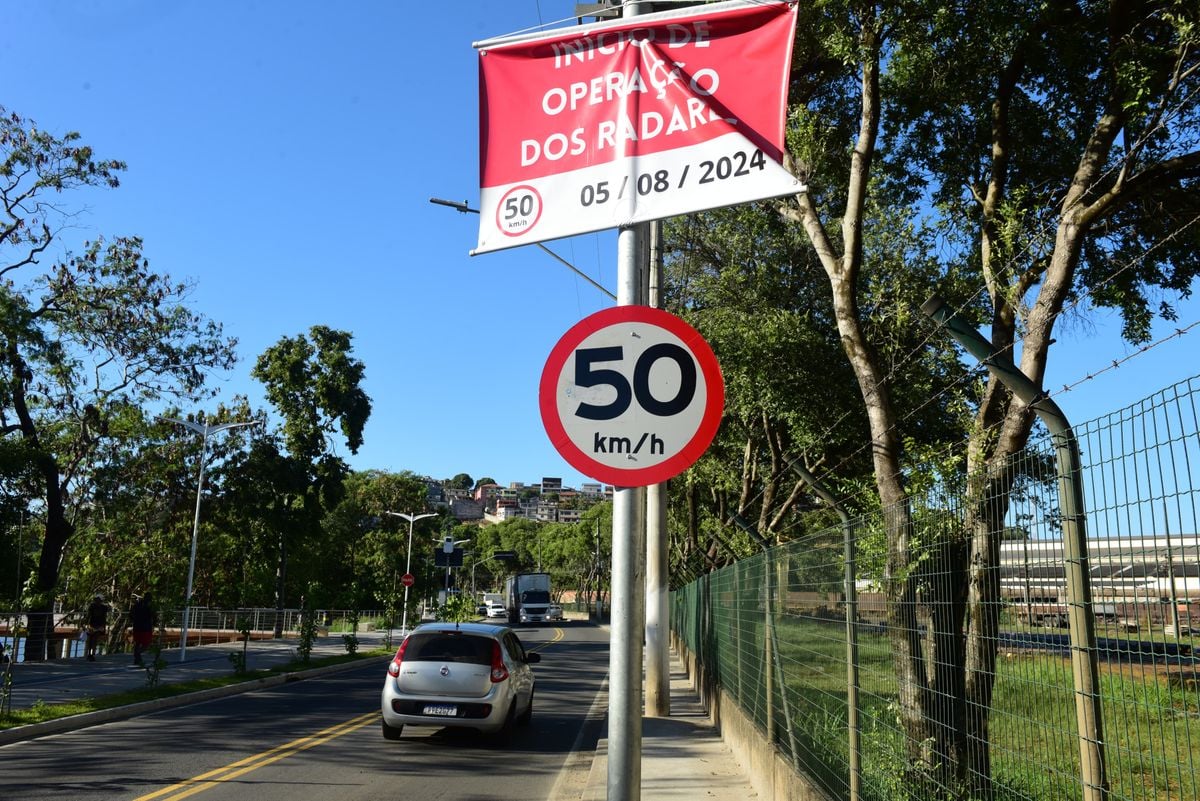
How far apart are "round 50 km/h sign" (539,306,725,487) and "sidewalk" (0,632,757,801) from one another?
5.62 metres

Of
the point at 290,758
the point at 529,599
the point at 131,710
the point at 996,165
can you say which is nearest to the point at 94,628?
the point at 131,710

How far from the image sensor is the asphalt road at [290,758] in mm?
9633

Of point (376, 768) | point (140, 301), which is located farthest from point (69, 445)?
point (376, 768)

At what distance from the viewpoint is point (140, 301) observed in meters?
30.4

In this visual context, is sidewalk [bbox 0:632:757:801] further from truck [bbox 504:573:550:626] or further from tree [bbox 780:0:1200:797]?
truck [bbox 504:573:550:626]

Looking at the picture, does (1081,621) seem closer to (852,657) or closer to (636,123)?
(636,123)

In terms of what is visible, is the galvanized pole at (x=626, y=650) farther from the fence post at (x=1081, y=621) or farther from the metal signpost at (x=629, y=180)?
the fence post at (x=1081, y=621)

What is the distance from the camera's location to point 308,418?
44219 millimetres

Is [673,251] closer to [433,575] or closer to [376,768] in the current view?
[376,768]

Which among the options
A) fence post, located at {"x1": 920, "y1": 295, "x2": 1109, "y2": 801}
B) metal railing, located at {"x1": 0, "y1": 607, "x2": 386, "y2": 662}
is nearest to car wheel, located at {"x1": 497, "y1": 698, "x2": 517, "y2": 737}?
fence post, located at {"x1": 920, "y1": 295, "x2": 1109, "y2": 801}

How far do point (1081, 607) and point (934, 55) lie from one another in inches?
373

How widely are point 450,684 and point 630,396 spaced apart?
10208 mm

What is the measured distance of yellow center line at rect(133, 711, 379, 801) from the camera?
9.30 metres

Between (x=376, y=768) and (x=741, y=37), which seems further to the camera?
(x=376, y=768)
